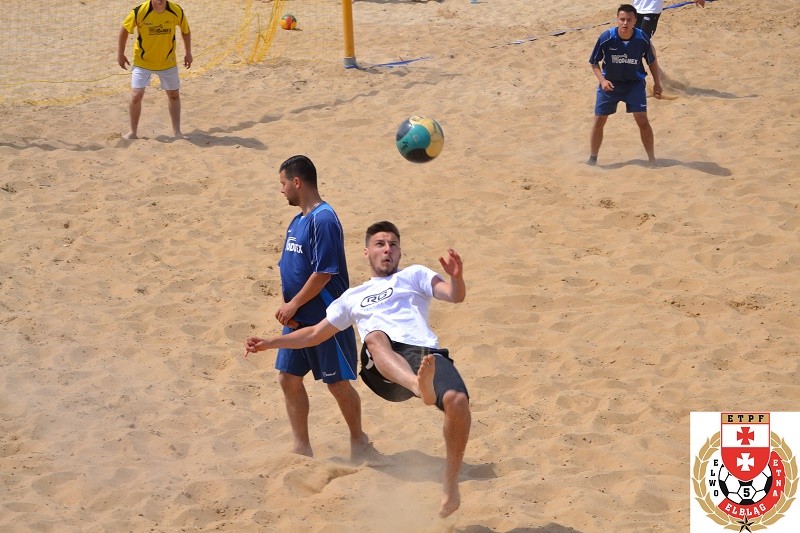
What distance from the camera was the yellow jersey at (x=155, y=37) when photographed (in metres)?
10.4

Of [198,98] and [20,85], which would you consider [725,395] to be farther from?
[20,85]

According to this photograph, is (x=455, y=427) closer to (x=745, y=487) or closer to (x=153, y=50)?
(x=745, y=487)

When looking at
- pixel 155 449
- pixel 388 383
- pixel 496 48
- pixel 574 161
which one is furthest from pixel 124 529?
pixel 496 48

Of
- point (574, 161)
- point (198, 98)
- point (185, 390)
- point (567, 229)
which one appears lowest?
point (185, 390)

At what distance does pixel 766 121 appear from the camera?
1055cm

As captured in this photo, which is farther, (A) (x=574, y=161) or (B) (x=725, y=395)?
(A) (x=574, y=161)

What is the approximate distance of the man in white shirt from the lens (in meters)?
4.47

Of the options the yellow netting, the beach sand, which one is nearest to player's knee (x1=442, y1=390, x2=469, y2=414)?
the beach sand

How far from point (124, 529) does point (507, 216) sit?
16.3 feet

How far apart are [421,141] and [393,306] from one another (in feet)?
6.32

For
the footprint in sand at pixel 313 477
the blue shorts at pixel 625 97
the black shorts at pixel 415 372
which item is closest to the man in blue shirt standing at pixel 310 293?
the footprint in sand at pixel 313 477

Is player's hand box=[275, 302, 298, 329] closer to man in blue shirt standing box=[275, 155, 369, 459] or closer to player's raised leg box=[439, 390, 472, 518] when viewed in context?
man in blue shirt standing box=[275, 155, 369, 459]

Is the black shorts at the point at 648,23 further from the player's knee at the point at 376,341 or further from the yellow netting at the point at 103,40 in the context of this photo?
the player's knee at the point at 376,341

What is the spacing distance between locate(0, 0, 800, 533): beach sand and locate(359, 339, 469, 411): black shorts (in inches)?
22.7
